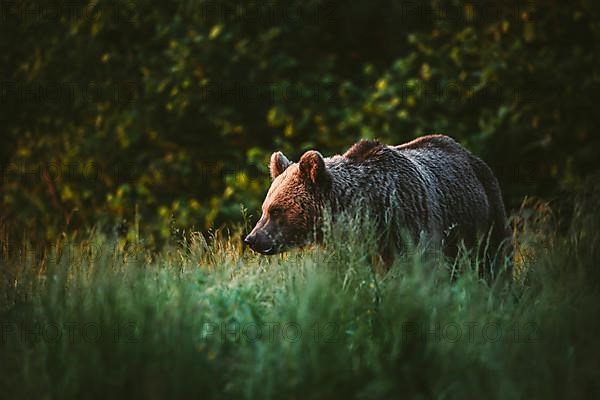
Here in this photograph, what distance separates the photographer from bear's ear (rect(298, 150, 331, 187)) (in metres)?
5.52

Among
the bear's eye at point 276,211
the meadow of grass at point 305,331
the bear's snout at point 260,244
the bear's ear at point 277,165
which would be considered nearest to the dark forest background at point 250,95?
the bear's ear at point 277,165

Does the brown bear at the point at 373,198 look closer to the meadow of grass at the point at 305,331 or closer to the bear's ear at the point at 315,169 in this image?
the bear's ear at the point at 315,169

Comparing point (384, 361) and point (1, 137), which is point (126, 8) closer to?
point (1, 137)

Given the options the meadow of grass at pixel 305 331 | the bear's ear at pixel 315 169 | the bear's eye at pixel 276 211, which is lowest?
the meadow of grass at pixel 305 331

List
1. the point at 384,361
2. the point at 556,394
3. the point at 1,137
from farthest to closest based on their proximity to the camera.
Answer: the point at 1,137, the point at 384,361, the point at 556,394

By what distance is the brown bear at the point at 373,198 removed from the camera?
5.50 meters

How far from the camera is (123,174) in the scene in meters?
12.4

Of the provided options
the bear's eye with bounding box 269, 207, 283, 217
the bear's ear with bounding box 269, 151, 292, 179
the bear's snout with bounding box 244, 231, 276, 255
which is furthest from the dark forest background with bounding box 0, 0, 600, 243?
the bear's snout with bounding box 244, 231, 276, 255

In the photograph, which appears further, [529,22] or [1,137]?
[1,137]

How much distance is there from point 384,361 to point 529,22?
7.73 meters

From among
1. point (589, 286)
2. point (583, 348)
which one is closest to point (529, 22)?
point (589, 286)

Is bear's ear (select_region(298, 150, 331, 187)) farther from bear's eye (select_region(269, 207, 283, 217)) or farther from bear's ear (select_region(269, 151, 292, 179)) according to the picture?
bear's ear (select_region(269, 151, 292, 179))

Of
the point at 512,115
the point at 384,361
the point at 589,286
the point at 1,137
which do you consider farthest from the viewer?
the point at 1,137

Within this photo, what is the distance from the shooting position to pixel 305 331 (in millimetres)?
3557
